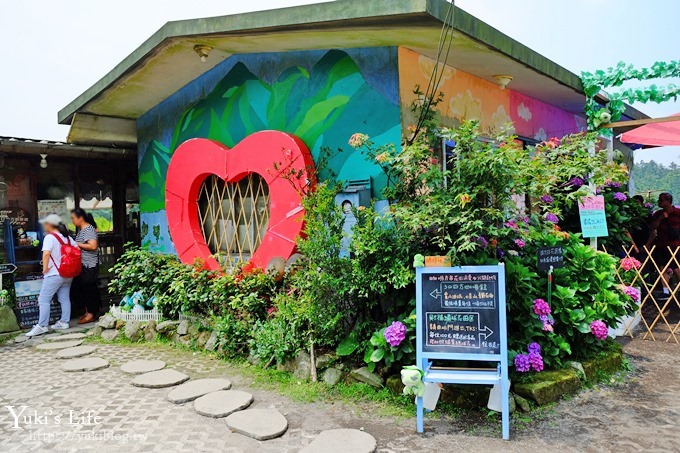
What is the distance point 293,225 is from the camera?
637cm

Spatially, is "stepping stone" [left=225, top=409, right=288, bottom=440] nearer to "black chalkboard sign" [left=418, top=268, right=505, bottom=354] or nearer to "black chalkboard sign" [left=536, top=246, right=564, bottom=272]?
"black chalkboard sign" [left=418, top=268, right=505, bottom=354]

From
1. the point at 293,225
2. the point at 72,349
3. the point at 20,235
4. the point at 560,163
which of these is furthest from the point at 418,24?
the point at 20,235

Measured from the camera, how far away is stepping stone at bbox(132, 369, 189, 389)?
17.4 ft

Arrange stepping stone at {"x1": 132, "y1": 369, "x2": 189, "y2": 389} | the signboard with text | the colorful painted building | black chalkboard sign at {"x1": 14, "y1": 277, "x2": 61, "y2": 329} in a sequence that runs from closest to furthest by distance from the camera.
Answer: stepping stone at {"x1": 132, "y1": 369, "x2": 189, "y2": 389}
the colorful painted building
the signboard with text
black chalkboard sign at {"x1": 14, "y1": 277, "x2": 61, "y2": 329}

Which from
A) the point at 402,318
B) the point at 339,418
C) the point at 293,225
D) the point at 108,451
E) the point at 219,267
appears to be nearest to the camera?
the point at 108,451

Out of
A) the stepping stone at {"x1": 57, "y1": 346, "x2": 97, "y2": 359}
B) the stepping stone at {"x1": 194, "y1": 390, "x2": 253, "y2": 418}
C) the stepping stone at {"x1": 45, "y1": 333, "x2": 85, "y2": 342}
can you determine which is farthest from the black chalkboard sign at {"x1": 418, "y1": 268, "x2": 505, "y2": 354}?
the stepping stone at {"x1": 45, "y1": 333, "x2": 85, "y2": 342}

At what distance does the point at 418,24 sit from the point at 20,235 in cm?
749

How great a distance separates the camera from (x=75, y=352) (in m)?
6.68

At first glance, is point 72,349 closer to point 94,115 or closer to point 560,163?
point 94,115

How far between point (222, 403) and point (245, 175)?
349 centimetres

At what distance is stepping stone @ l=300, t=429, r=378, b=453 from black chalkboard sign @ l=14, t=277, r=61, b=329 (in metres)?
6.38

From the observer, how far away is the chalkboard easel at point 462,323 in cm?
406

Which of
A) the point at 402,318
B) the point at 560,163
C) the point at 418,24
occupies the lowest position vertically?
the point at 402,318

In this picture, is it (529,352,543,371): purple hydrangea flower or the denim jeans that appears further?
the denim jeans
